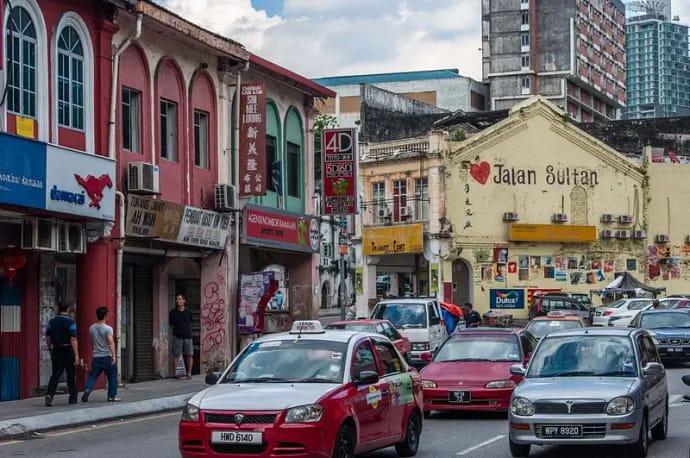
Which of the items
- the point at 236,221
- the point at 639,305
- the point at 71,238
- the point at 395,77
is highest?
the point at 395,77

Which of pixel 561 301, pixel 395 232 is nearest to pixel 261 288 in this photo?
pixel 561 301

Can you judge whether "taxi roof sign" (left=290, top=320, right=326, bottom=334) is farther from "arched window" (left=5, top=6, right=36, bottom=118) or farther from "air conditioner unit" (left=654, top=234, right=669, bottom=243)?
"air conditioner unit" (left=654, top=234, right=669, bottom=243)

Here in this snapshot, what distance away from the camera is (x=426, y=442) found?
17.3 meters

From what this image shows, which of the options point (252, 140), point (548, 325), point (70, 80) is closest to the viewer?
point (70, 80)

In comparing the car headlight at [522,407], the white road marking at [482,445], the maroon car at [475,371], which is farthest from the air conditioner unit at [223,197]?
the car headlight at [522,407]

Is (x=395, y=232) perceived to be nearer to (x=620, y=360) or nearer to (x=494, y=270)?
(x=494, y=270)

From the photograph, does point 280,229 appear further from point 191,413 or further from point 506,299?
point 506,299

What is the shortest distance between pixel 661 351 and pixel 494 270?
2595 centimetres

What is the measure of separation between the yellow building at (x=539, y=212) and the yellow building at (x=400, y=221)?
29.8 inches

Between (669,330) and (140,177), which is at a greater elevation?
(140,177)

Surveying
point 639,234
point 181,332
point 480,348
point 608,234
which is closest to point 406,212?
point 608,234

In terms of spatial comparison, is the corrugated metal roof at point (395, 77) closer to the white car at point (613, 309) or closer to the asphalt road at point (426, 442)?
the white car at point (613, 309)

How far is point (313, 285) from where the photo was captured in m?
36.2

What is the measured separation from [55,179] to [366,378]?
35.1 feet
